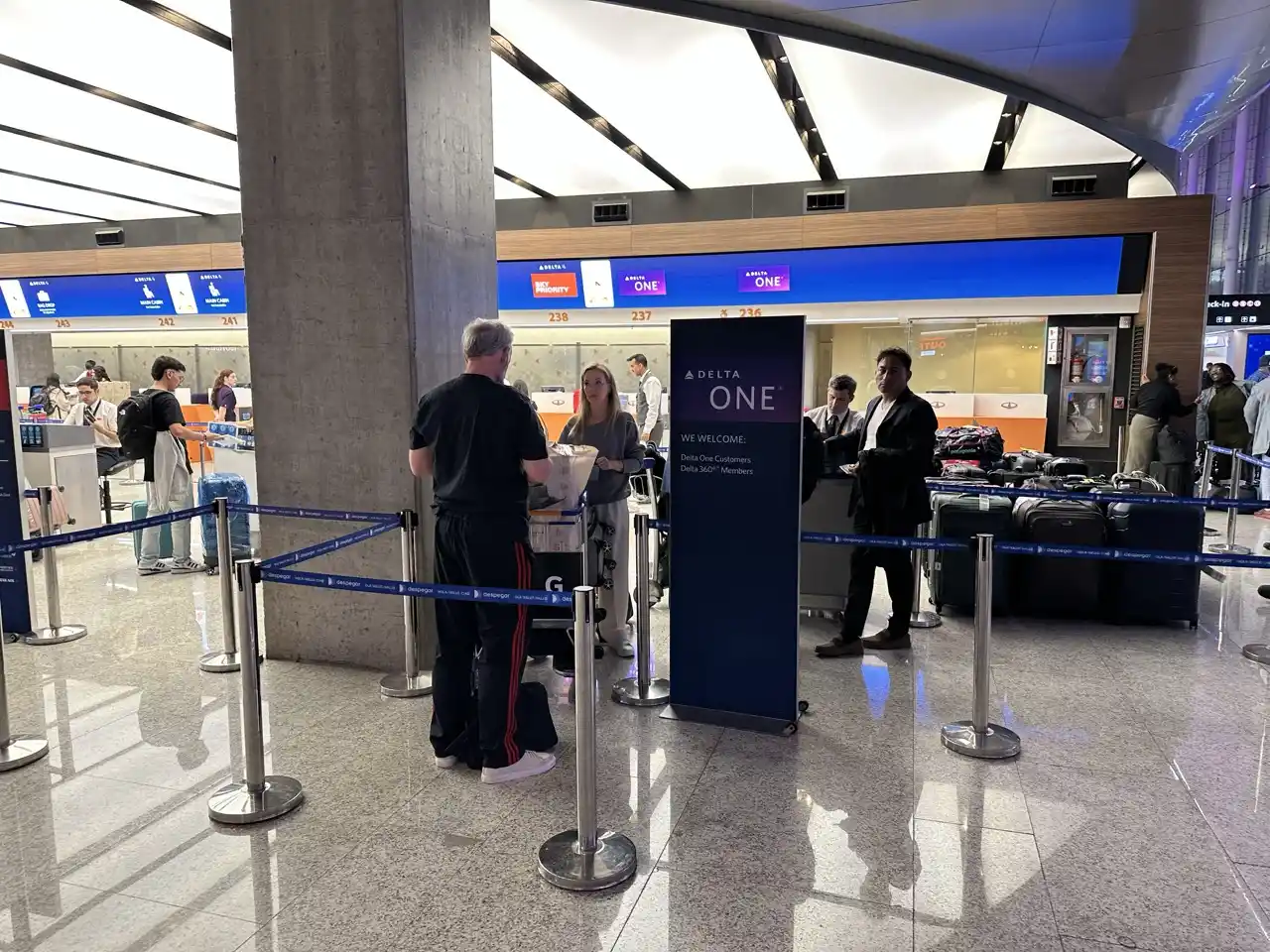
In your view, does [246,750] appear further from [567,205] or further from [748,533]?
[567,205]

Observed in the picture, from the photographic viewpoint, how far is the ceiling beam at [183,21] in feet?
18.6

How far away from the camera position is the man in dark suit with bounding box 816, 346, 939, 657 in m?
4.83

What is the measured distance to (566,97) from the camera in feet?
24.6

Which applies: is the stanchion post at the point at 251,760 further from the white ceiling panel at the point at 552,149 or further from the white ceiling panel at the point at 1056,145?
the white ceiling panel at the point at 1056,145

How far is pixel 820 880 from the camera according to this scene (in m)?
2.74

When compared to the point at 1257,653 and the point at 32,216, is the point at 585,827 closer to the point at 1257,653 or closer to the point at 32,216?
the point at 1257,653

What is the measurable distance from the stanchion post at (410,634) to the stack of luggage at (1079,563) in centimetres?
345

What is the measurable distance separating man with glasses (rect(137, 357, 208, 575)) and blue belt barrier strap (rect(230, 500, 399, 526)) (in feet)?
9.34

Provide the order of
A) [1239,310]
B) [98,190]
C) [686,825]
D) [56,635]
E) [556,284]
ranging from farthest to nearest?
[1239,310] < [556,284] < [98,190] < [56,635] < [686,825]


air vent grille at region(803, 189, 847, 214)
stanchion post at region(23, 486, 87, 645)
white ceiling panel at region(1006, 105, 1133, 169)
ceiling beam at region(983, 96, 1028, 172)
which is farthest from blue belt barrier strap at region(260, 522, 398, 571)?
air vent grille at region(803, 189, 847, 214)

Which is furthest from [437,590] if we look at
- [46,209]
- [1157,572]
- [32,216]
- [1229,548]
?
[32,216]

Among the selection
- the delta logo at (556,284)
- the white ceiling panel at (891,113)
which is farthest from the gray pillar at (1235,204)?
the delta logo at (556,284)

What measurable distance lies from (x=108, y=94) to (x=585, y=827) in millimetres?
7859

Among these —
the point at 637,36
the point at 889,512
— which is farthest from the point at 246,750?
the point at 637,36
